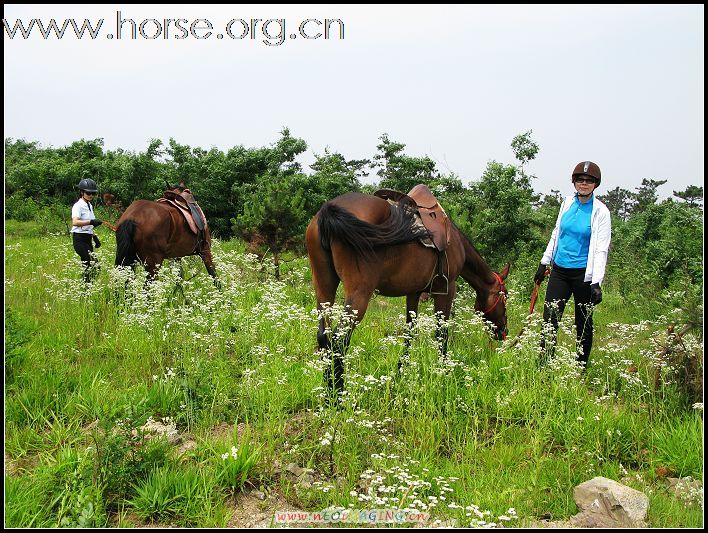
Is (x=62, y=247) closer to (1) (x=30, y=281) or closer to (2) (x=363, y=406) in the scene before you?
(1) (x=30, y=281)

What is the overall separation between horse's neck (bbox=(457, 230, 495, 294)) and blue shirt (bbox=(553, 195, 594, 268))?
1254 millimetres

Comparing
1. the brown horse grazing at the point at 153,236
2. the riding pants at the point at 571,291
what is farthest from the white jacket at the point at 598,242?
the brown horse grazing at the point at 153,236

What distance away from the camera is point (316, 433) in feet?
13.1

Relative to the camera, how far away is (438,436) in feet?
13.2

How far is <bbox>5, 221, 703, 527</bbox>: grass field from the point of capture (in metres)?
3.25

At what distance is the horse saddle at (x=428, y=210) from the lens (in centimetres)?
561

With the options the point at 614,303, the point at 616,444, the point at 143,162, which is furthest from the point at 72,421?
the point at 143,162

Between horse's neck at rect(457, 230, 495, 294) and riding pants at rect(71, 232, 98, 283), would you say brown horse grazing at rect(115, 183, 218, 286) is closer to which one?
riding pants at rect(71, 232, 98, 283)

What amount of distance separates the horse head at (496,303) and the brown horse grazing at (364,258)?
0.88 m

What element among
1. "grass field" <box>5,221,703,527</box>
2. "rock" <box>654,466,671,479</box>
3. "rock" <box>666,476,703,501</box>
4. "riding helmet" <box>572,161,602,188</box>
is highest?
"riding helmet" <box>572,161,602,188</box>

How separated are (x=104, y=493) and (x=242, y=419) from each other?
4.36 feet

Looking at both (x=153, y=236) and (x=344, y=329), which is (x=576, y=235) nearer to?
(x=344, y=329)

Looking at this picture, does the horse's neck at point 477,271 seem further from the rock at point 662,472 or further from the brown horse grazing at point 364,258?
the rock at point 662,472

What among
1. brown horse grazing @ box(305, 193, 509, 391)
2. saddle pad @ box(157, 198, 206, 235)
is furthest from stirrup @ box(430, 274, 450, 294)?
saddle pad @ box(157, 198, 206, 235)
